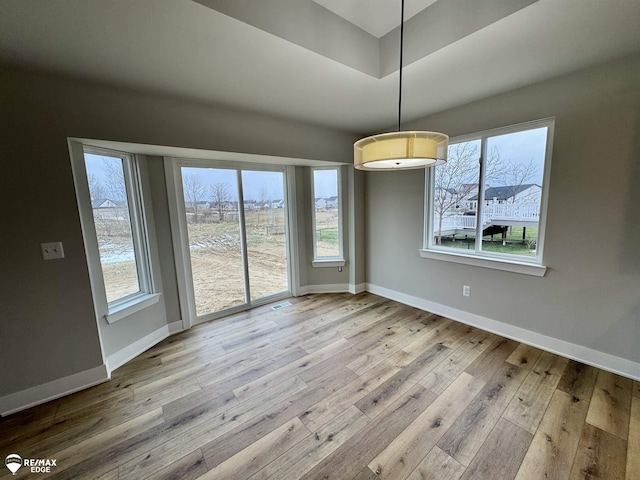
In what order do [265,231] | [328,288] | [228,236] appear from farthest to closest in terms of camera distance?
[328,288], [265,231], [228,236]

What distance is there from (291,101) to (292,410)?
2688 mm

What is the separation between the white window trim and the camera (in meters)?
2.10

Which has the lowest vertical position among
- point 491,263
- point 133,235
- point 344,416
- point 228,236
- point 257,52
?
point 344,416

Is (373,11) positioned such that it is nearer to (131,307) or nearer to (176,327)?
(131,307)

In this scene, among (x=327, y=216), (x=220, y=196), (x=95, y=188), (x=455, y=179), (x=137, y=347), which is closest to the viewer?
(x=95, y=188)

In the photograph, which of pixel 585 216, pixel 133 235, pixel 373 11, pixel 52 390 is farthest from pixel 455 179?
pixel 52 390

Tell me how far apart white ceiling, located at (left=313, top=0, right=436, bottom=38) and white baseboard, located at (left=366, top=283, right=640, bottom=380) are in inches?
117

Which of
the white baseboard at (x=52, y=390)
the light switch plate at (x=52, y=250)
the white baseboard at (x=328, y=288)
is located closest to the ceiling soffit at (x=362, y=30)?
the light switch plate at (x=52, y=250)

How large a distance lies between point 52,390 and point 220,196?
91.1 inches

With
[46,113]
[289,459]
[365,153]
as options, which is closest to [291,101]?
[365,153]

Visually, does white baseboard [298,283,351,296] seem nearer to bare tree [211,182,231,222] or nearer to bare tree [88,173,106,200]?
bare tree [211,182,231,222]

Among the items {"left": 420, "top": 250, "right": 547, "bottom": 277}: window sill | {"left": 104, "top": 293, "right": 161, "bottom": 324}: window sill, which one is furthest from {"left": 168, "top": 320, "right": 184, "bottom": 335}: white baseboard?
{"left": 420, "top": 250, "right": 547, "bottom": 277}: window sill

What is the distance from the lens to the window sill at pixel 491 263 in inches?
94.4

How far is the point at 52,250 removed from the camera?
1.93m
